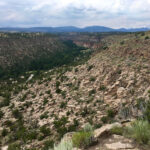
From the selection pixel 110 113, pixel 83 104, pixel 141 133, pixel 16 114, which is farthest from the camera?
pixel 16 114

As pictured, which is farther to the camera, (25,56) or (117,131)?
(25,56)

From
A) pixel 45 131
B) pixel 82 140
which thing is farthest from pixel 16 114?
pixel 82 140

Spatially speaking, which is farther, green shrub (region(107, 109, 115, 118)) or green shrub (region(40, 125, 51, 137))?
green shrub (region(107, 109, 115, 118))

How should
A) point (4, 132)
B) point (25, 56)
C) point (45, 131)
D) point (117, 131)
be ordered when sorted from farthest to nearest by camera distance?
1. point (25, 56)
2. point (4, 132)
3. point (45, 131)
4. point (117, 131)

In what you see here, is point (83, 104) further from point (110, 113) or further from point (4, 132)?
point (4, 132)

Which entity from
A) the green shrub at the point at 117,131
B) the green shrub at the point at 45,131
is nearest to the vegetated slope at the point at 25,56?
the green shrub at the point at 45,131

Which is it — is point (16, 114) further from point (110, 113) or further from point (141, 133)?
point (141, 133)

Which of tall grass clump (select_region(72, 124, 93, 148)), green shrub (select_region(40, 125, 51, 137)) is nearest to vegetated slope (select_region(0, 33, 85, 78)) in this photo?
green shrub (select_region(40, 125, 51, 137))

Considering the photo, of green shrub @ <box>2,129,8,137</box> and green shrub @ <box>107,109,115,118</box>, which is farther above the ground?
green shrub @ <box>107,109,115,118</box>

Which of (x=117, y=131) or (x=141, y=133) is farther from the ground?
(x=141, y=133)

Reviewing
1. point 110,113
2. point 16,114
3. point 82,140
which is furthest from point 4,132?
point 82,140

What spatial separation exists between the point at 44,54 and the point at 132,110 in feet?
153

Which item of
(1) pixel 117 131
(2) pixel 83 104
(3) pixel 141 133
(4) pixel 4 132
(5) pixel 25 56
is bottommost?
(4) pixel 4 132

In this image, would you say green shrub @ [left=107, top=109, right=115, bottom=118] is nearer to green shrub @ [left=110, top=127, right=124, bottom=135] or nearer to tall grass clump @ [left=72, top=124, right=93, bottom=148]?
green shrub @ [left=110, top=127, right=124, bottom=135]
